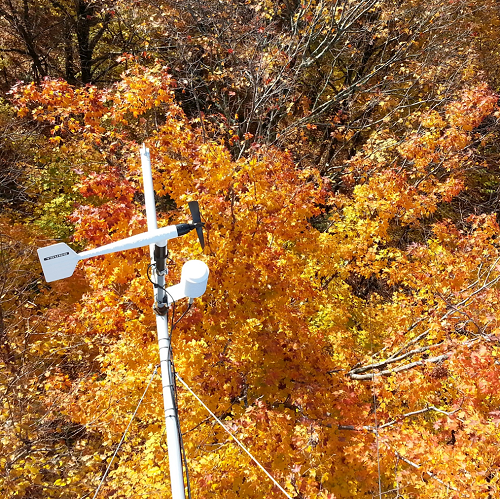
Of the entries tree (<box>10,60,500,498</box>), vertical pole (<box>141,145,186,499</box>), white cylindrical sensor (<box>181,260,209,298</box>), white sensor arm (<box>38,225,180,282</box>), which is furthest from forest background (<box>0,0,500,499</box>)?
white sensor arm (<box>38,225,180,282</box>)

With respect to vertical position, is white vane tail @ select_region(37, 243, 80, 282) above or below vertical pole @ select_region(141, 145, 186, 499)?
above

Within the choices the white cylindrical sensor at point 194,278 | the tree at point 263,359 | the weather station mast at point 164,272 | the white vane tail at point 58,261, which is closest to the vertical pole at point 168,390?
the weather station mast at point 164,272

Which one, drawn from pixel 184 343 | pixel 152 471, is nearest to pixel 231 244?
pixel 184 343

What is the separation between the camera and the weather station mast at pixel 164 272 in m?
3.03

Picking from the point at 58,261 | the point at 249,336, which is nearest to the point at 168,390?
the point at 58,261

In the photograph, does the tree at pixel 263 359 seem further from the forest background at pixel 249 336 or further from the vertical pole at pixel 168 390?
the vertical pole at pixel 168 390

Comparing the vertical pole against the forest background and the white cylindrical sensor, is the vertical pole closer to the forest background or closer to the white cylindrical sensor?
the white cylindrical sensor

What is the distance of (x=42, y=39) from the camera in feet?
54.4

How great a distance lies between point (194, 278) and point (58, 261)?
1.05 m

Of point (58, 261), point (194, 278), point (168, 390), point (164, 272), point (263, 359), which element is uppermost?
point (58, 261)

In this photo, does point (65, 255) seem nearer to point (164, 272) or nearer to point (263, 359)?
point (164, 272)

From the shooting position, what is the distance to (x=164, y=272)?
354cm

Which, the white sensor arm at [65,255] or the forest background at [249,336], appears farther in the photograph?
the forest background at [249,336]

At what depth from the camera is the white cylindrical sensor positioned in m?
3.31
